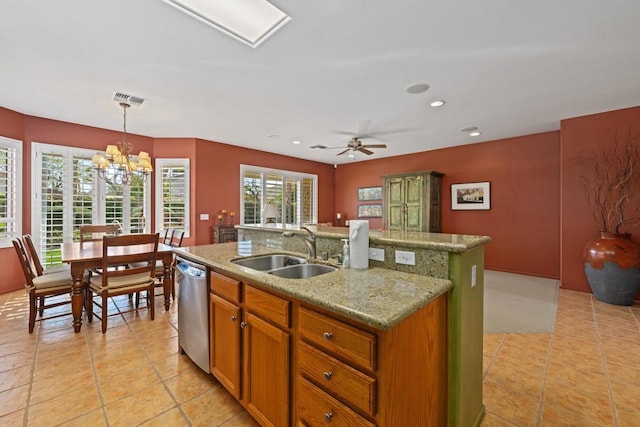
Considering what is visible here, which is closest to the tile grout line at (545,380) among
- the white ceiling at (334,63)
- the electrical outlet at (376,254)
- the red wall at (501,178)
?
the electrical outlet at (376,254)

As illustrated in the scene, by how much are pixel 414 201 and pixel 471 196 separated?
1157mm

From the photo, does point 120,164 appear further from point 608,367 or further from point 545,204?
point 545,204

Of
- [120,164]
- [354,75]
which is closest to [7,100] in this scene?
[120,164]

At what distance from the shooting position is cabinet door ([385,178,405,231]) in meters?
6.20

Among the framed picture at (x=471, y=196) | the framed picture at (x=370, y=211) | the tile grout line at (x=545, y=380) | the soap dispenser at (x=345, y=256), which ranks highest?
the framed picture at (x=471, y=196)

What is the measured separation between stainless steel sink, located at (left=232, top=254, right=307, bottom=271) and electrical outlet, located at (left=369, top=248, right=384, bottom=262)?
1.97 ft

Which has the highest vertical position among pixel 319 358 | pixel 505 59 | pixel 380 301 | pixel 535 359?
pixel 505 59

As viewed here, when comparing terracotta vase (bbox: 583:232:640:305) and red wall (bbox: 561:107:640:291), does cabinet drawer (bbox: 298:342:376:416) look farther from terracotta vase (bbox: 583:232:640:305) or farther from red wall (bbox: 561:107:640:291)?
red wall (bbox: 561:107:640:291)

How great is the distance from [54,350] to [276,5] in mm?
3406

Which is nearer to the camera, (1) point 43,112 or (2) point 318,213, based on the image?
(1) point 43,112

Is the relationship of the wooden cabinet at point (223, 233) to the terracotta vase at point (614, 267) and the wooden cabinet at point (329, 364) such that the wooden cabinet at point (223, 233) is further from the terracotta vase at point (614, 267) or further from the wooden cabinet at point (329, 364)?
the terracotta vase at point (614, 267)

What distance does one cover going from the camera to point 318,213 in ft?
25.9

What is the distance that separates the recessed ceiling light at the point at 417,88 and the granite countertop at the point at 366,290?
2417 mm

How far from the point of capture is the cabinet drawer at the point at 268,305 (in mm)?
1346
